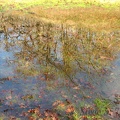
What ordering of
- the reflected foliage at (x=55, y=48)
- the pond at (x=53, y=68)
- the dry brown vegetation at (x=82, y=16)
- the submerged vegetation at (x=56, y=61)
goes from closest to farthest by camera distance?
the submerged vegetation at (x=56, y=61) → the pond at (x=53, y=68) → the reflected foliage at (x=55, y=48) → the dry brown vegetation at (x=82, y=16)

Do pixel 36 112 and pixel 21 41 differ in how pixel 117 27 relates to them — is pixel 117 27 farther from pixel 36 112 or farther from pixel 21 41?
pixel 36 112

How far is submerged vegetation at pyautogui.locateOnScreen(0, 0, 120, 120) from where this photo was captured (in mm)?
9500

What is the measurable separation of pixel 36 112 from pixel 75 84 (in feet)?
9.88

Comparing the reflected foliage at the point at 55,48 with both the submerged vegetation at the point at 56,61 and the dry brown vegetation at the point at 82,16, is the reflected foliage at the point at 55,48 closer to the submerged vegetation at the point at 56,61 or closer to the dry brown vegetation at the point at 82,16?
the submerged vegetation at the point at 56,61

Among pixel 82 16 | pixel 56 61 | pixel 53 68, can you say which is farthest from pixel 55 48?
pixel 82 16

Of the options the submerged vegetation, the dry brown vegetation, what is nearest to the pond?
the submerged vegetation

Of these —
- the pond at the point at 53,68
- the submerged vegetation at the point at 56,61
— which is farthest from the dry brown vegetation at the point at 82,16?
the pond at the point at 53,68

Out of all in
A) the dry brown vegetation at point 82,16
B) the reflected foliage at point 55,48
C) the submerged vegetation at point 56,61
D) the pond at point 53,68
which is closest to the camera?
the submerged vegetation at point 56,61

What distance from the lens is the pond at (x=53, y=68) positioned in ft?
33.1

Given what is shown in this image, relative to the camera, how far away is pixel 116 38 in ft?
60.3

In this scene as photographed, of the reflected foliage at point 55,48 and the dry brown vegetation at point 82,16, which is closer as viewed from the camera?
the reflected foliage at point 55,48

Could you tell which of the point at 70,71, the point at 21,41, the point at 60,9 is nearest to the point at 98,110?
the point at 70,71

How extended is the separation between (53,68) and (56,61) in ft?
3.50

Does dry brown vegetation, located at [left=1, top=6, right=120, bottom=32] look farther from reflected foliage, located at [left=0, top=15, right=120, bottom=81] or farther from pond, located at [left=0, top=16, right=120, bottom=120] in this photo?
pond, located at [left=0, top=16, right=120, bottom=120]
